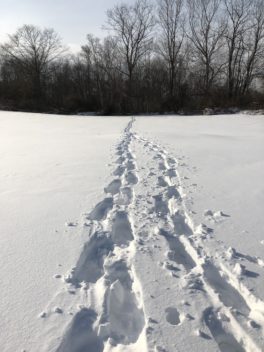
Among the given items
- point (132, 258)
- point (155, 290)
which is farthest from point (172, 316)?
point (132, 258)

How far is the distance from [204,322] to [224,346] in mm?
193

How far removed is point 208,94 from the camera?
2342 cm

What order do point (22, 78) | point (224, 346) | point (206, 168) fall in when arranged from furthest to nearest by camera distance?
1. point (22, 78)
2. point (206, 168)
3. point (224, 346)

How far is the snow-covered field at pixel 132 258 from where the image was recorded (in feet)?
6.54

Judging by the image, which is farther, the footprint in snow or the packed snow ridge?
the footprint in snow

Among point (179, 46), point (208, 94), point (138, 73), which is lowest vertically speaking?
point (208, 94)

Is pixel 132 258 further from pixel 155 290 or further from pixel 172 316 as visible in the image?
pixel 172 316

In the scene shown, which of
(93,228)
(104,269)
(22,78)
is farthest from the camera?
(22,78)

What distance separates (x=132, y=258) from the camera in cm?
280

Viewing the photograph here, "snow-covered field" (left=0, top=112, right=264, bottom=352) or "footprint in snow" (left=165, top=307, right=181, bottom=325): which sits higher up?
"snow-covered field" (left=0, top=112, right=264, bottom=352)

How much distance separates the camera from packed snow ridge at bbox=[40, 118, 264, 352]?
76.9 inches

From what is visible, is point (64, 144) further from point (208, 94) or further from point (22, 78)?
point (22, 78)

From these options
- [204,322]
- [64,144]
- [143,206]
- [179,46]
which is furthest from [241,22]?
[204,322]

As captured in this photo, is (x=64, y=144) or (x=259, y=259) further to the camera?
(x=64, y=144)
